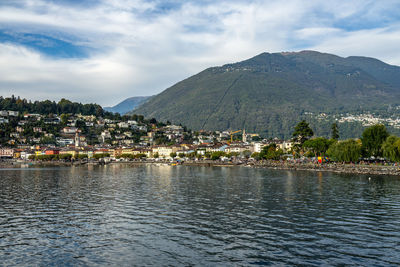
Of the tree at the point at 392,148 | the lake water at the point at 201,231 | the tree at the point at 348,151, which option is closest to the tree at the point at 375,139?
the tree at the point at 348,151

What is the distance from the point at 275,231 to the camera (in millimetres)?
27000

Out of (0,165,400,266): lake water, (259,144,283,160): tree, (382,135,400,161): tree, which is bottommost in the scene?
(0,165,400,266): lake water

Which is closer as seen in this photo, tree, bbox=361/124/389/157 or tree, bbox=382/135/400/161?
tree, bbox=382/135/400/161

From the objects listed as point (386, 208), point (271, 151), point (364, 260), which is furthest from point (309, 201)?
point (271, 151)

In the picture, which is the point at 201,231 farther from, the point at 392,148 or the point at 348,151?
the point at 348,151

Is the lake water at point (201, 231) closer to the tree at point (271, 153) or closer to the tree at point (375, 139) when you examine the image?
the tree at point (375, 139)

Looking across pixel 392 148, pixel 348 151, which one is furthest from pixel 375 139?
pixel 392 148

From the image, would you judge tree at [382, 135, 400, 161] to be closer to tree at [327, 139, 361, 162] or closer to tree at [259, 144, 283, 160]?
tree at [327, 139, 361, 162]

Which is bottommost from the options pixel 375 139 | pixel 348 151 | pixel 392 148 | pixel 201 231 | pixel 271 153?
pixel 201 231

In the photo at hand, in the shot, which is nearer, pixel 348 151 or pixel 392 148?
pixel 392 148

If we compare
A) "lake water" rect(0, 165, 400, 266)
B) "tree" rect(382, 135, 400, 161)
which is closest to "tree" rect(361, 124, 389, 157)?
"tree" rect(382, 135, 400, 161)

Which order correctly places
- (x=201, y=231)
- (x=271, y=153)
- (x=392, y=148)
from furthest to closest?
1. (x=271, y=153)
2. (x=392, y=148)
3. (x=201, y=231)

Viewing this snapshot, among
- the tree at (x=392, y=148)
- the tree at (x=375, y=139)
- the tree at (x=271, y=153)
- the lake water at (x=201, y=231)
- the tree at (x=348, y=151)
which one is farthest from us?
the tree at (x=271, y=153)

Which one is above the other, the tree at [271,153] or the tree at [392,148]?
the tree at [392,148]
